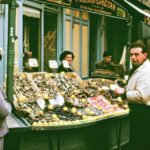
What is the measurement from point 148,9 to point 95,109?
8072mm

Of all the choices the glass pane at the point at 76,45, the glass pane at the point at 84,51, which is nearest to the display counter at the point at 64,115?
the glass pane at the point at 76,45

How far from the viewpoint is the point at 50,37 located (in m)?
13.5

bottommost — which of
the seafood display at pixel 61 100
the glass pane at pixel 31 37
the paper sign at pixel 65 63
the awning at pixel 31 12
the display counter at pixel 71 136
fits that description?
the display counter at pixel 71 136

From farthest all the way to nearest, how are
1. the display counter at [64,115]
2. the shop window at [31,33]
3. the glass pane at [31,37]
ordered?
the glass pane at [31,37] → the shop window at [31,33] → the display counter at [64,115]

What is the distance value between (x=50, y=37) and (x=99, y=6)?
4471 mm

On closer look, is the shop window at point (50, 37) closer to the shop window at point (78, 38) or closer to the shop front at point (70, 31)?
the shop front at point (70, 31)

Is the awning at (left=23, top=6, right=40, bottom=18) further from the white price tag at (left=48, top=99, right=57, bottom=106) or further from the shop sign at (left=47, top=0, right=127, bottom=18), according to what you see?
the white price tag at (left=48, top=99, right=57, bottom=106)

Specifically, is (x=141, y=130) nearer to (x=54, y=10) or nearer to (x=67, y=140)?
(x=67, y=140)

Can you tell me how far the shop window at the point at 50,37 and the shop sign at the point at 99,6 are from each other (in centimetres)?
347

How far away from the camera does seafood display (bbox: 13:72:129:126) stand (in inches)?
281

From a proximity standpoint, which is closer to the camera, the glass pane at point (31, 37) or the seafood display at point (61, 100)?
the seafood display at point (61, 100)

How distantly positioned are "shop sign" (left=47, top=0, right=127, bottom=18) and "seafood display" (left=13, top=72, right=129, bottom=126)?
4.25 feet

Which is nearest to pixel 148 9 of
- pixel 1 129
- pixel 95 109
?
pixel 95 109

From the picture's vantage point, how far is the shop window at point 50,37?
13181 millimetres
